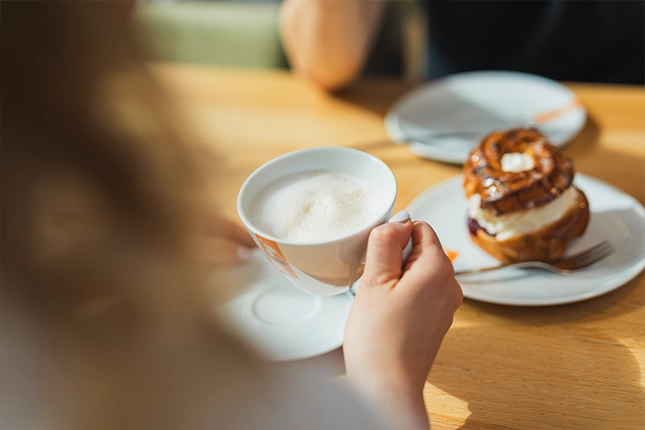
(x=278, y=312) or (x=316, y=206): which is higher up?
(x=316, y=206)

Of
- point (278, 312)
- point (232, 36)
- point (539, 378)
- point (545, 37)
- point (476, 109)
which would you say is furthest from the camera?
point (232, 36)

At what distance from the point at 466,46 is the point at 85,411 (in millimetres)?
1523

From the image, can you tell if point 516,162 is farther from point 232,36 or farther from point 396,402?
point 232,36

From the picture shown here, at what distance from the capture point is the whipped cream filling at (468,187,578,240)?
0.85 m

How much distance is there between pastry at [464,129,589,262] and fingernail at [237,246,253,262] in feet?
1.10

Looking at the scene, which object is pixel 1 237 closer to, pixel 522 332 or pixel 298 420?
pixel 298 420

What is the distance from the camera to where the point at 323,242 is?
22.3 inches

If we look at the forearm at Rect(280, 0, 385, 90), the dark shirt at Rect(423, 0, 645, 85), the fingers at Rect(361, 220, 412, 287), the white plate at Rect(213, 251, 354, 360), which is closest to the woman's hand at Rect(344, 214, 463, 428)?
the fingers at Rect(361, 220, 412, 287)

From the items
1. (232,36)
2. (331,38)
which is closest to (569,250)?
(331,38)

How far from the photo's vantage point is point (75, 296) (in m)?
0.46

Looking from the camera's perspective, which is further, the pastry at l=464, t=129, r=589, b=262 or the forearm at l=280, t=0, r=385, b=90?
the forearm at l=280, t=0, r=385, b=90

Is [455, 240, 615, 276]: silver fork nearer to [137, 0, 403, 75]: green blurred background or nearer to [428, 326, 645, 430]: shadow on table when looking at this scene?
[428, 326, 645, 430]: shadow on table

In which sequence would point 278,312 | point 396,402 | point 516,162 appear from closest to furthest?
point 396,402, point 278,312, point 516,162

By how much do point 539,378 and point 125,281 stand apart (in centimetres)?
48
